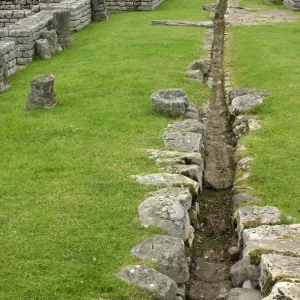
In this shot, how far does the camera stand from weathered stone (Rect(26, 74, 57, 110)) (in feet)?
45.3

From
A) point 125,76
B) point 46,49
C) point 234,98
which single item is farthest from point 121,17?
point 234,98

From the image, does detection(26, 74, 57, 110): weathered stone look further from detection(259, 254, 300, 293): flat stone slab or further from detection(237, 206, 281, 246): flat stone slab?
detection(259, 254, 300, 293): flat stone slab

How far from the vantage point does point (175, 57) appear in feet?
64.3

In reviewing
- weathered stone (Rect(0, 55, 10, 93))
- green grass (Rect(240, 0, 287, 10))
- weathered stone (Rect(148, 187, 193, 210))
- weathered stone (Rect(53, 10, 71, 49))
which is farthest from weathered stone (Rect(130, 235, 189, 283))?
green grass (Rect(240, 0, 287, 10))

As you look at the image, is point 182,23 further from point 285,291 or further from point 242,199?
point 285,291

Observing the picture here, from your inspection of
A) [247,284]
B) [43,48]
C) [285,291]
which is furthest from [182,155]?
[43,48]

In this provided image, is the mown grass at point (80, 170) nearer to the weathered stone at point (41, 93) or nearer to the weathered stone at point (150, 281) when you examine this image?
the weathered stone at point (150, 281)

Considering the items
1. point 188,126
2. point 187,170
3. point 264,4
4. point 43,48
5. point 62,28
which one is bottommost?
point 264,4

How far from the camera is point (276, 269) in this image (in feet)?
23.5

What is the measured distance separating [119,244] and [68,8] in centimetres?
1814

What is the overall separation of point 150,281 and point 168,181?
2.88 meters

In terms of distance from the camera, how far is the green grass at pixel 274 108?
1011cm

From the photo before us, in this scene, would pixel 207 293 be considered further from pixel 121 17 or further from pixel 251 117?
pixel 121 17

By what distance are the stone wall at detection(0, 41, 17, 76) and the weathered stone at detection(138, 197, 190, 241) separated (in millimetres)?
9911
